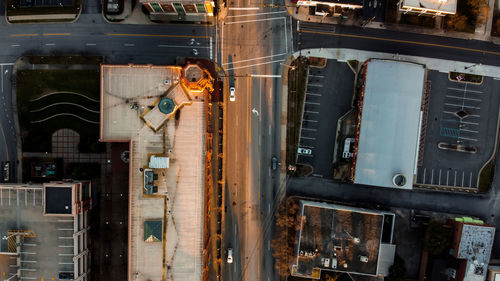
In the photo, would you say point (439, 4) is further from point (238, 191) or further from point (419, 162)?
point (238, 191)

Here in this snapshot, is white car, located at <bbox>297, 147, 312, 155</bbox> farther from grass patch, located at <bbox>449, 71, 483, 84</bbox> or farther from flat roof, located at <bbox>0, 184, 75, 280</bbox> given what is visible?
flat roof, located at <bbox>0, 184, 75, 280</bbox>

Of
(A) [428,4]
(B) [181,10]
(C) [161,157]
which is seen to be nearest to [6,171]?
(C) [161,157]

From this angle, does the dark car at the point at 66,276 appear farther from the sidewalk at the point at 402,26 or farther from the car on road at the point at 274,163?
the sidewalk at the point at 402,26

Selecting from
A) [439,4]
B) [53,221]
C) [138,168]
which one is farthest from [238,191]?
[439,4]

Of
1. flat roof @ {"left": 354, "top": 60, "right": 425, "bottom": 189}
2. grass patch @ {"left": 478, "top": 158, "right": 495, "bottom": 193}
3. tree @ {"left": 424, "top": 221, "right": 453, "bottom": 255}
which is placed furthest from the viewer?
grass patch @ {"left": 478, "top": 158, "right": 495, "bottom": 193}

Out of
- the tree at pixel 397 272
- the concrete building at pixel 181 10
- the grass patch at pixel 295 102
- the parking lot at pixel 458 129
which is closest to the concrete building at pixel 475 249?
the parking lot at pixel 458 129

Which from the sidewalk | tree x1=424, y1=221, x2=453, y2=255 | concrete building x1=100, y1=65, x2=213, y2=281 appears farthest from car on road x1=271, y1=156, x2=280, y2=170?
tree x1=424, y1=221, x2=453, y2=255
